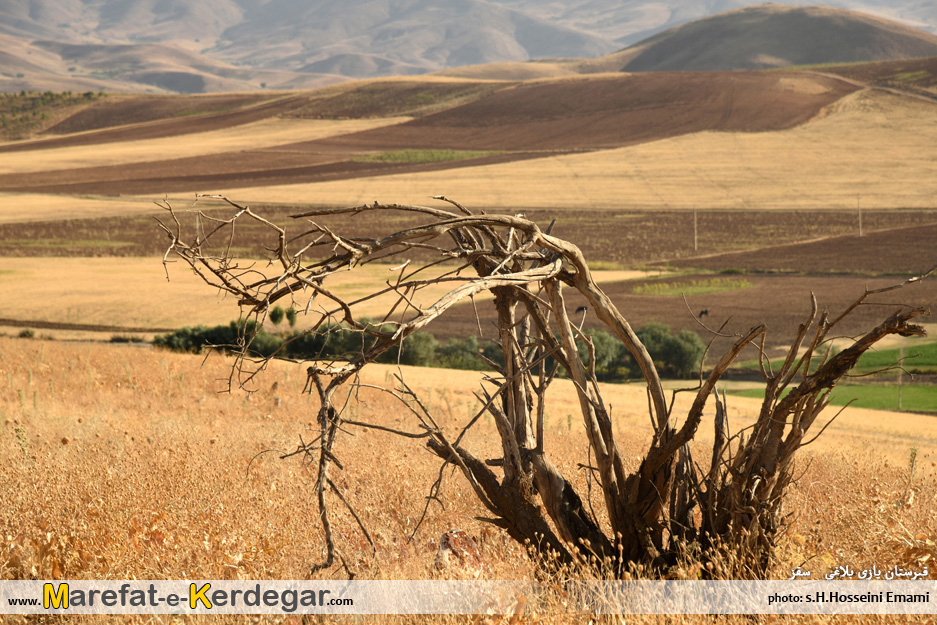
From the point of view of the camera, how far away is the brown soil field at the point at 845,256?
132 feet

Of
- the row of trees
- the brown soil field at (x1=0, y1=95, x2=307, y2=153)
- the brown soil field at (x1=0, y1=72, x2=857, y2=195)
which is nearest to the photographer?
the row of trees

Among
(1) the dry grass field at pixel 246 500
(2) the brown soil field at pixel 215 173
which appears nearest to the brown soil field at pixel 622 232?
(2) the brown soil field at pixel 215 173

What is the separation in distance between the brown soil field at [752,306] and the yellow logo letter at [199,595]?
954 inches

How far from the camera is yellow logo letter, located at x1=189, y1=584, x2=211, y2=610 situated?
179 inches

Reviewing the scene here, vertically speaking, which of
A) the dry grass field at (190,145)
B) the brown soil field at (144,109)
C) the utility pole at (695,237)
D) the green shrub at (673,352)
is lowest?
the green shrub at (673,352)

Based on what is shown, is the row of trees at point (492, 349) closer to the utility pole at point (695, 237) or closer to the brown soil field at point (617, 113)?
the utility pole at point (695, 237)

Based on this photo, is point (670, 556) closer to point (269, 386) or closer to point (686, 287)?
point (269, 386)

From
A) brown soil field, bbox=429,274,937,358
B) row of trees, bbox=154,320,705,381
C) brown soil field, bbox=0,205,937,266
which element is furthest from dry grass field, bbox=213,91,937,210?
row of trees, bbox=154,320,705,381

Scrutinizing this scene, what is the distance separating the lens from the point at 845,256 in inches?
1689

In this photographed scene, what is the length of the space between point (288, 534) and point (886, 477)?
6.00 metres

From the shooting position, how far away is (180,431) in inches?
330

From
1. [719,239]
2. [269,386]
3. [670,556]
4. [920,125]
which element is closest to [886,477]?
[670,556]

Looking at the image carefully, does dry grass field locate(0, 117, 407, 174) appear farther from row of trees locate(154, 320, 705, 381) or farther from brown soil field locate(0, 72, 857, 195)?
row of trees locate(154, 320, 705, 381)

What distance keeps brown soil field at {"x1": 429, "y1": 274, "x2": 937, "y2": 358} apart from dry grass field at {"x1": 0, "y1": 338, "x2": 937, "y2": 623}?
19.0m
